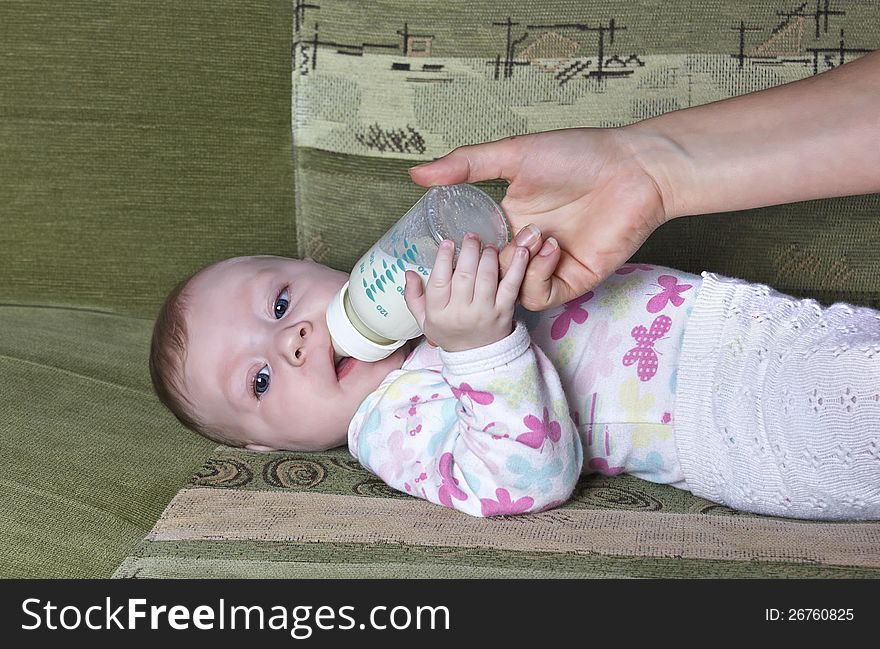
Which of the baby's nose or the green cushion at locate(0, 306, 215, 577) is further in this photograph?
the baby's nose

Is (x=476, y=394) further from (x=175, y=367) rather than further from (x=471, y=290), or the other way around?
(x=175, y=367)

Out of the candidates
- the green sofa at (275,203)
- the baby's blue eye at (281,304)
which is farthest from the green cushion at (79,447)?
the baby's blue eye at (281,304)

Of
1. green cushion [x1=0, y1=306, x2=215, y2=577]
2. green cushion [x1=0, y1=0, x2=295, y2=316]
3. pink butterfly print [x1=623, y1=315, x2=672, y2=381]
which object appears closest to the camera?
green cushion [x1=0, y1=306, x2=215, y2=577]

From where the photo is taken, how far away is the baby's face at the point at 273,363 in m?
1.33

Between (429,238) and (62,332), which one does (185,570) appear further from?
(62,332)

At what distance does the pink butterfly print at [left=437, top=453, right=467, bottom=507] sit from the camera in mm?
1161

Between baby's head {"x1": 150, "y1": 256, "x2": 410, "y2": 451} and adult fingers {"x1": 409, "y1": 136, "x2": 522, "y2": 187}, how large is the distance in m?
0.35

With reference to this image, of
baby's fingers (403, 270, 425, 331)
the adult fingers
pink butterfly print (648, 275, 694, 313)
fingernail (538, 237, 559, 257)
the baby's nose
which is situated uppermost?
the adult fingers

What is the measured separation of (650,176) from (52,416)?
0.87 m

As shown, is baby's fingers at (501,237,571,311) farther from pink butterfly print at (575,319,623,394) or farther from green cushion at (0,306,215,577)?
green cushion at (0,306,215,577)

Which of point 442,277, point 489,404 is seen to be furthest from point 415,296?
point 489,404

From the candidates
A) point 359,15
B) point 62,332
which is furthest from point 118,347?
point 359,15

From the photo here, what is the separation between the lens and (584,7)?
153cm

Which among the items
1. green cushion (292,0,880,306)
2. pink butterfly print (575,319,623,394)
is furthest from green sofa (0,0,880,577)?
pink butterfly print (575,319,623,394)
